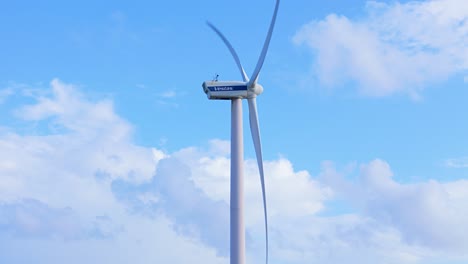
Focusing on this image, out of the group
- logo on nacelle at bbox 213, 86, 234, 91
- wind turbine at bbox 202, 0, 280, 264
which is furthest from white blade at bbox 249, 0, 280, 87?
logo on nacelle at bbox 213, 86, 234, 91

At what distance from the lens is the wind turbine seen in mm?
51125

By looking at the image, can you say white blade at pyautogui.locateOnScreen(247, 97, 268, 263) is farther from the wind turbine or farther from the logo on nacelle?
the logo on nacelle

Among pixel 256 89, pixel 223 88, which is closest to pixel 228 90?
pixel 223 88

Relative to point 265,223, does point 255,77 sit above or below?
above

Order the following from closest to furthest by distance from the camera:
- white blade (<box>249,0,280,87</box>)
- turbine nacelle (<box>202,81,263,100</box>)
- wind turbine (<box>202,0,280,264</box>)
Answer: wind turbine (<box>202,0,280,264</box>) → white blade (<box>249,0,280,87</box>) → turbine nacelle (<box>202,81,263,100</box>)

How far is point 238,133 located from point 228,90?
13.1ft

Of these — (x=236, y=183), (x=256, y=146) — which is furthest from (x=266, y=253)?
(x=256, y=146)

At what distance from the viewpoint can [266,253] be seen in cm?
5150

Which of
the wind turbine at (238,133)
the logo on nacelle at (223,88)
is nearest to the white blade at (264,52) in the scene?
the wind turbine at (238,133)

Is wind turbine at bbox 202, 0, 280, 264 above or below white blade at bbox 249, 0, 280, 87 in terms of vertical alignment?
below

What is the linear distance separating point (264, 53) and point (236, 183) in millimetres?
11369

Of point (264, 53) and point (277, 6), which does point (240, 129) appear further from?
point (277, 6)

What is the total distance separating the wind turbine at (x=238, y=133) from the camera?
51.1m

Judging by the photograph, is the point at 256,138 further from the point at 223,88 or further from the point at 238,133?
the point at 223,88
